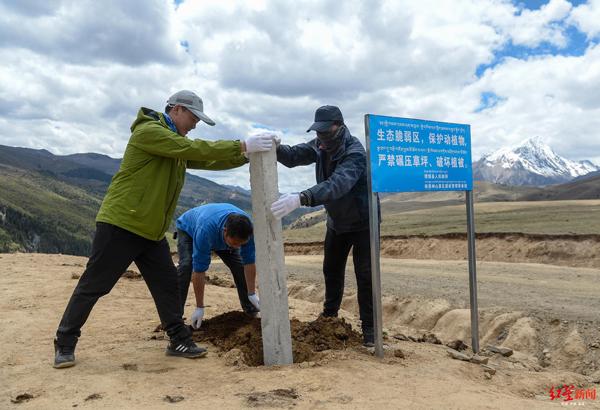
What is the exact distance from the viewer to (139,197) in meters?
4.32

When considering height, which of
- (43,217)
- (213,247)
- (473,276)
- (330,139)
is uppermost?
(43,217)

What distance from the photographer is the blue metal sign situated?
4.89 meters

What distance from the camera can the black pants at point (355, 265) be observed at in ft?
17.3

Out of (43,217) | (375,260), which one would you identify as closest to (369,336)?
(375,260)

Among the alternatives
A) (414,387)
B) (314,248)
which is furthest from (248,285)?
(314,248)

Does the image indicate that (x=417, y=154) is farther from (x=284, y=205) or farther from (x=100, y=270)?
(x=100, y=270)

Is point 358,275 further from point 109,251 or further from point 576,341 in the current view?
point 576,341

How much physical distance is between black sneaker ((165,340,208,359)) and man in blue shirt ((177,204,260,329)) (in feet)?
1.62

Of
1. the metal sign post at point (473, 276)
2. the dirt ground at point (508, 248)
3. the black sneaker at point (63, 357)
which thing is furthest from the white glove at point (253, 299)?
the dirt ground at point (508, 248)

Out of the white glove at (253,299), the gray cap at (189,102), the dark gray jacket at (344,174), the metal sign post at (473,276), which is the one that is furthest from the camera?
the white glove at (253,299)

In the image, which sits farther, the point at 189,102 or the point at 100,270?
the point at 189,102

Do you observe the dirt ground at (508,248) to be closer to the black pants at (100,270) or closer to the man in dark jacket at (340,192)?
the man in dark jacket at (340,192)

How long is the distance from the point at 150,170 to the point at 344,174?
1804 mm

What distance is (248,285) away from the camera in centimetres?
640
